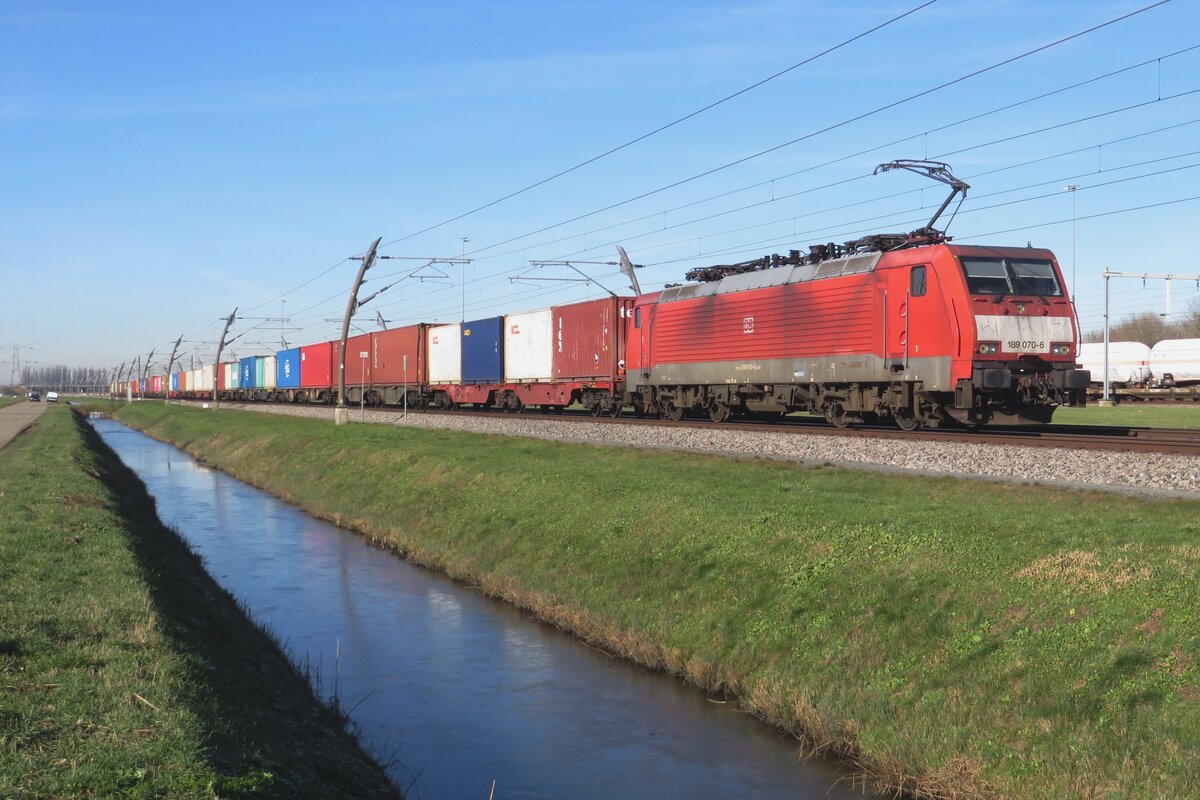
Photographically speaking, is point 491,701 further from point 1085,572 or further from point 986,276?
point 986,276

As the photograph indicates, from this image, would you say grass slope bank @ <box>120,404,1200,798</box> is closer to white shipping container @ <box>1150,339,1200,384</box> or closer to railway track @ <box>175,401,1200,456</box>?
railway track @ <box>175,401,1200,456</box>

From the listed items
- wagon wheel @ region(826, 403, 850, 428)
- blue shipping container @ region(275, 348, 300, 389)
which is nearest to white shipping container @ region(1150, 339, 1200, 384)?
wagon wheel @ region(826, 403, 850, 428)

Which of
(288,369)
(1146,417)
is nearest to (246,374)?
(288,369)

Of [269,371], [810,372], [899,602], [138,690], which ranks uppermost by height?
[269,371]

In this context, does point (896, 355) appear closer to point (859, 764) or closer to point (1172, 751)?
point (859, 764)

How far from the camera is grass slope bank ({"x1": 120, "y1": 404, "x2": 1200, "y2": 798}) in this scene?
8555 millimetres

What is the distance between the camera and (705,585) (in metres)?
14.1

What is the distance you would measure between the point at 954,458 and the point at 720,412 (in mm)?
14203

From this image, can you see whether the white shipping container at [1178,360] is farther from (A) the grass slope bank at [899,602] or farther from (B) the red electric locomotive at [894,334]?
(A) the grass slope bank at [899,602]

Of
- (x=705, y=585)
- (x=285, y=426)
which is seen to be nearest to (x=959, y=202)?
(x=705, y=585)

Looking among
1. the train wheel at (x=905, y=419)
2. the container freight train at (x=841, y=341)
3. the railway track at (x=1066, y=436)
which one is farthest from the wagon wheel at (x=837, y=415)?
the train wheel at (x=905, y=419)

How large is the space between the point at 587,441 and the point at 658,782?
1933 centimetres

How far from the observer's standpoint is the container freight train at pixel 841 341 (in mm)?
23422

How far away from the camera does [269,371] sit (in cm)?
9494
